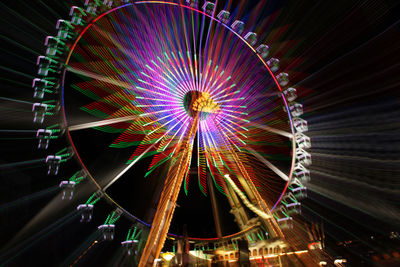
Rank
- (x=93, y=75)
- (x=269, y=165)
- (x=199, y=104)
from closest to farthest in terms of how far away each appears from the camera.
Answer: (x=93, y=75) → (x=269, y=165) → (x=199, y=104)

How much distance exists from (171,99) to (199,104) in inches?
48.3

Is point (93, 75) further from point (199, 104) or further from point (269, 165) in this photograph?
point (269, 165)

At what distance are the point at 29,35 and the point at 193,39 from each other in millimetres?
5801

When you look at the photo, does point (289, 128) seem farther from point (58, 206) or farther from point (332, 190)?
point (58, 206)

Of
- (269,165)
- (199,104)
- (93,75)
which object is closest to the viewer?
(93,75)

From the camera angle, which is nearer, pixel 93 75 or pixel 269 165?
pixel 93 75

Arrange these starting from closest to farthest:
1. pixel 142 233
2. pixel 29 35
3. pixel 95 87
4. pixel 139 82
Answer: pixel 29 35 → pixel 95 87 → pixel 139 82 → pixel 142 233

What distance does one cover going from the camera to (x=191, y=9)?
9336 mm

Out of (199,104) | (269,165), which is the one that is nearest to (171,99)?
(199,104)

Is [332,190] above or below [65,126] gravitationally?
below

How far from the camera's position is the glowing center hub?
9.81m

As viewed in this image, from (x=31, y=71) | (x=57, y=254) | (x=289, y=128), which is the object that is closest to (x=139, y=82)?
(x=31, y=71)

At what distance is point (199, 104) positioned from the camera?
386 inches

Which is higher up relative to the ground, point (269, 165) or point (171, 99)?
point (171, 99)
